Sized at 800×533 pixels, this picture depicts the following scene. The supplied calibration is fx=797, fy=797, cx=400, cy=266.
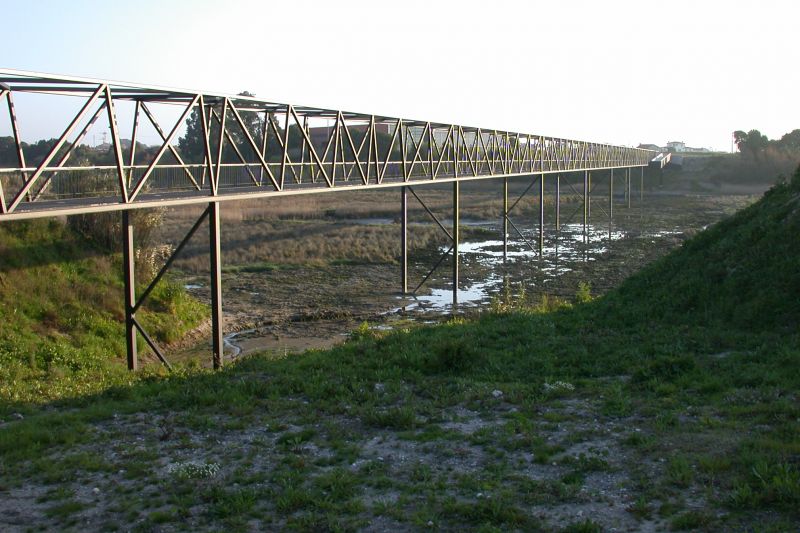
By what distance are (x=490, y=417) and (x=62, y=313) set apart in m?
11.7

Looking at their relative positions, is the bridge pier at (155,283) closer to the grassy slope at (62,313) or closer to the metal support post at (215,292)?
the metal support post at (215,292)

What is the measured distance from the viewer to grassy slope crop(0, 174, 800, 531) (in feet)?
23.6

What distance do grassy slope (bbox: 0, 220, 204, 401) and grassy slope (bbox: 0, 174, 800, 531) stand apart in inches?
111

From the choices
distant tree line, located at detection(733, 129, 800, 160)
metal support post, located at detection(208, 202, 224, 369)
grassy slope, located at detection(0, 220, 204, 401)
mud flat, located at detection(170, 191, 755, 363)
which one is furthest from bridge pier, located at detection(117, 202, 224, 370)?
distant tree line, located at detection(733, 129, 800, 160)

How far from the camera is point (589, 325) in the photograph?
15773mm

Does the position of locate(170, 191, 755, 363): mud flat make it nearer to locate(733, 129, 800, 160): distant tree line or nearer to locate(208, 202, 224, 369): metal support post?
locate(208, 202, 224, 369): metal support post

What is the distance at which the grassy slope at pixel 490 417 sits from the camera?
719 centimetres

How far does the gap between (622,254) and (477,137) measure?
382 inches

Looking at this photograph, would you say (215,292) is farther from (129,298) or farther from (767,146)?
(767,146)

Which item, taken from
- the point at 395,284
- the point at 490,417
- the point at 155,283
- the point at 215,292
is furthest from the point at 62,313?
the point at 395,284

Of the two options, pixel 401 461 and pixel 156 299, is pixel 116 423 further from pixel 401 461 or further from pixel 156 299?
pixel 156 299

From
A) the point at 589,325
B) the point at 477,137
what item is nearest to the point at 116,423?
the point at 589,325

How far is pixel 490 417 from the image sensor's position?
32.9ft

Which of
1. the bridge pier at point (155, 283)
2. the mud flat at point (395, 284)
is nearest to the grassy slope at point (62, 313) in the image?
the bridge pier at point (155, 283)
